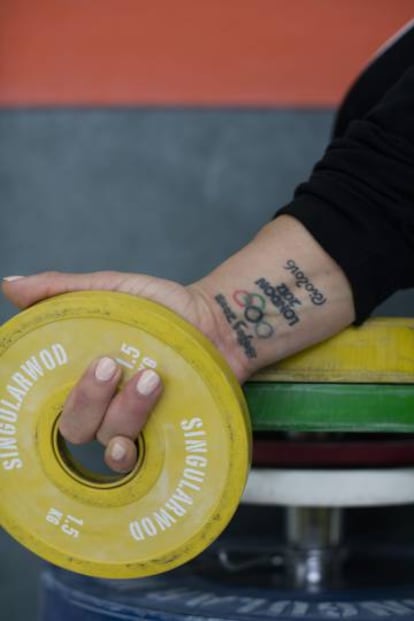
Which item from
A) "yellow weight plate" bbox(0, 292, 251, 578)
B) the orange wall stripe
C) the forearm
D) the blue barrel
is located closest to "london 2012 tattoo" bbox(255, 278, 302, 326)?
the forearm

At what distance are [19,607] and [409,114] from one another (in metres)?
1.37

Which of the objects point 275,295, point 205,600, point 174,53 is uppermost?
point 275,295

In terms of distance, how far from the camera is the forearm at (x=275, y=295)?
94 centimetres

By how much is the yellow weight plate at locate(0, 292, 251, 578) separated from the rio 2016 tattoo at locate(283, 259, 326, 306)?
0.14m

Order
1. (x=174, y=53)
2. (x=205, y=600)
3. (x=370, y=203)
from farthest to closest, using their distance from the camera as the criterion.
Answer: (x=174, y=53) < (x=205, y=600) < (x=370, y=203)

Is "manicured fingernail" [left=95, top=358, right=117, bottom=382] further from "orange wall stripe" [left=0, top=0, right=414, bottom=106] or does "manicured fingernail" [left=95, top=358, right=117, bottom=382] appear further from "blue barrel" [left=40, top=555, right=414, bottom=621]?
"orange wall stripe" [left=0, top=0, right=414, bottom=106]

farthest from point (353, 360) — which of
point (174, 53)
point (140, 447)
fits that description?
point (174, 53)

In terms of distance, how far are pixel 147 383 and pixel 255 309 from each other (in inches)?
6.1

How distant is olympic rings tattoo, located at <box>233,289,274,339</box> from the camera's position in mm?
938

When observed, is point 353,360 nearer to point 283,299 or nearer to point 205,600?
point 283,299

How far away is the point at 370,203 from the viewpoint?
934mm

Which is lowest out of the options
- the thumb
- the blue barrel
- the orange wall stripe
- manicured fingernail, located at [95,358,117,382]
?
the blue barrel

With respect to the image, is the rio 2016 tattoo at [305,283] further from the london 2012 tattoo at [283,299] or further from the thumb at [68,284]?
the thumb at [68,284]

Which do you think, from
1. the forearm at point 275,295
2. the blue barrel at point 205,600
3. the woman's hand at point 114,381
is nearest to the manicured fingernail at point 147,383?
the woman's hand at point 114,381
